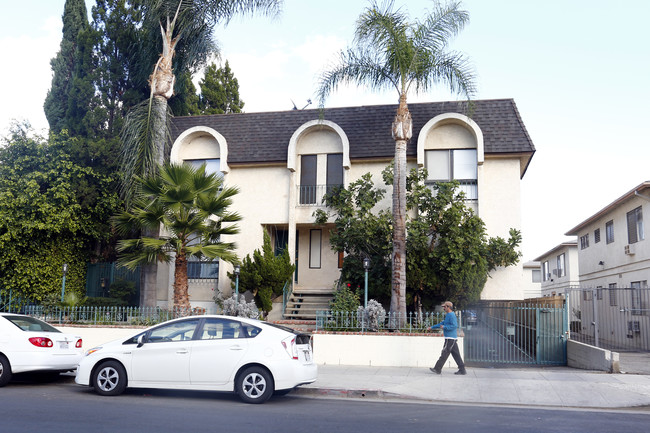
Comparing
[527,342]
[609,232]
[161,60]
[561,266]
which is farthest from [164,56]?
[561,266]

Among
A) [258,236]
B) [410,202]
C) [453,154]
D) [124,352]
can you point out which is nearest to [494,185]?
[453,154]

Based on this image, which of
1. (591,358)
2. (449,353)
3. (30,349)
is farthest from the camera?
(591,358)

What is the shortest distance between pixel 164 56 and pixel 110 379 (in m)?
12.4

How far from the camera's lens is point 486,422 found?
25.1 ft

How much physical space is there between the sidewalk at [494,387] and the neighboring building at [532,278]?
126 feet

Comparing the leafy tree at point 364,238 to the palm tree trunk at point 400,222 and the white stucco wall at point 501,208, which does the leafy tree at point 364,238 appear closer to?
the palm tree trunk at point 400,222

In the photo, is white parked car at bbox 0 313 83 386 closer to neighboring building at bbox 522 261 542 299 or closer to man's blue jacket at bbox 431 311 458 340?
man's blue jacket at bbox 431 311 458 340

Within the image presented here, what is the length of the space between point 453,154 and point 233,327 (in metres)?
12.1

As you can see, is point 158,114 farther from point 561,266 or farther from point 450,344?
point 561,266

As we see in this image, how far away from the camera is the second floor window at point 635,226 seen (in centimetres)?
2088

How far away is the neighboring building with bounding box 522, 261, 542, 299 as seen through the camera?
4893 centimetres

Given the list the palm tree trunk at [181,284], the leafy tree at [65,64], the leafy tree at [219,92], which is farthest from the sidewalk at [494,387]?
the leafy tree at [219,92]

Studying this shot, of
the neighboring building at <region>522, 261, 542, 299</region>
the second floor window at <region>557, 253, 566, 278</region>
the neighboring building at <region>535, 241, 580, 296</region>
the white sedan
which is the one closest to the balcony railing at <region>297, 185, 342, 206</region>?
the white sedan

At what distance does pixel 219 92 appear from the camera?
3306cm
